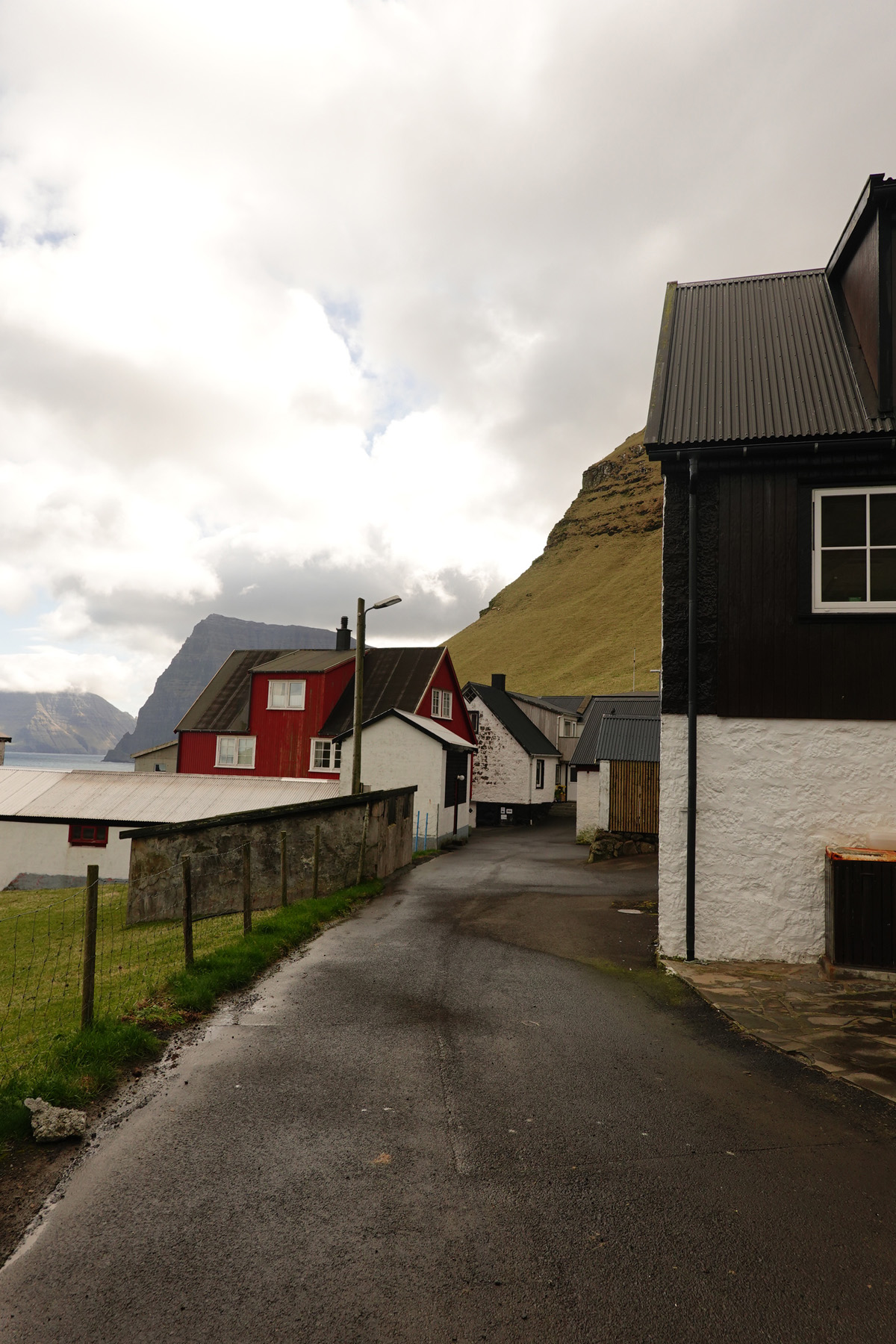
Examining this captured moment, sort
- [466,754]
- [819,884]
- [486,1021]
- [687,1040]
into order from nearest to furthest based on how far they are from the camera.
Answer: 1. [687,1040]
2. [486,1021]
3. [819,884]
4. [466,754]

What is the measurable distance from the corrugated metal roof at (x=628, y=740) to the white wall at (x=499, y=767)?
17.1 m

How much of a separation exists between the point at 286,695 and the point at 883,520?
3267cm

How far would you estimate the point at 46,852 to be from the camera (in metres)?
27.9

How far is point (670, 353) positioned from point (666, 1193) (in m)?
11.8

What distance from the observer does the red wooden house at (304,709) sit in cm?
3838

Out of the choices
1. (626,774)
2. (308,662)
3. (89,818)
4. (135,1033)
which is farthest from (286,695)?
(135,1033)

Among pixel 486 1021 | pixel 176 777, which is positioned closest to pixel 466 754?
pixel 176 777

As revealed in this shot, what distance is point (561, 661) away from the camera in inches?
5315

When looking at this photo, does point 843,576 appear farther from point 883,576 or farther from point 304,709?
point 304,709

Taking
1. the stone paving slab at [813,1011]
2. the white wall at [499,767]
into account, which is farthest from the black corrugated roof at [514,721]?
the stone paving slab at [813,1011]

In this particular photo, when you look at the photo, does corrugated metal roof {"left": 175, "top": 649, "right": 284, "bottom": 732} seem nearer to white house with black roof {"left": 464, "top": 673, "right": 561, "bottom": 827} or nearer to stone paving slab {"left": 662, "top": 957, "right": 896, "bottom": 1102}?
white house with black roof {"left": 464, "top": 673, "right": 561, "bottom": 827}

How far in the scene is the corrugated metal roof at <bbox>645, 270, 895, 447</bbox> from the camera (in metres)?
10.4

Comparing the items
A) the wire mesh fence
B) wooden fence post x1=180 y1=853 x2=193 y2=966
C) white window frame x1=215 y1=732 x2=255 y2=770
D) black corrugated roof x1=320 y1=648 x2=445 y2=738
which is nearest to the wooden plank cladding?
black corrugated roof x1=320 y1=648 x2=445 y2=738

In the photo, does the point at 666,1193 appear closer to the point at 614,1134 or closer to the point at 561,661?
the point at 614,1134
